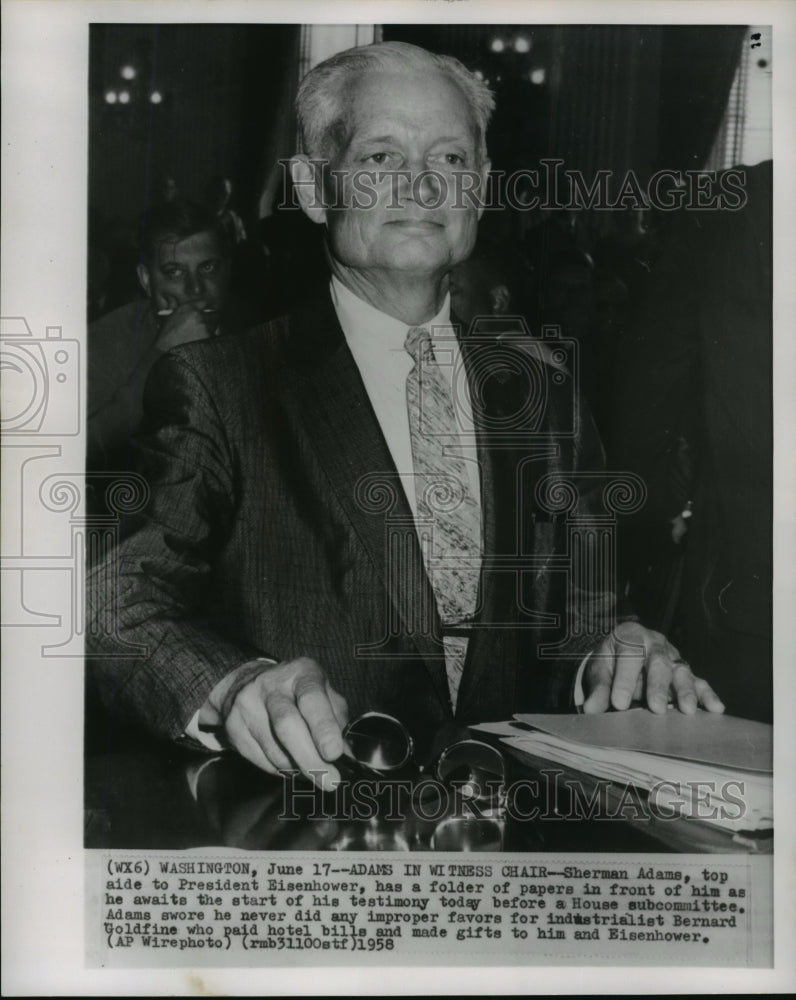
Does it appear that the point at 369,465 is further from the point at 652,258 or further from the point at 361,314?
the point at 652,258

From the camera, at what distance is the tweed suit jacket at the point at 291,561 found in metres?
1.33

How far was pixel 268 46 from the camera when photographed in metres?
1.36

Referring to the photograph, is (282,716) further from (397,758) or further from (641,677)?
(641,677)

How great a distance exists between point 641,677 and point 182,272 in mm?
977

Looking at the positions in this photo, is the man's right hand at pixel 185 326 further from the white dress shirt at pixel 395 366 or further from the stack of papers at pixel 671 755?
the stack of papers at pixel 671 755

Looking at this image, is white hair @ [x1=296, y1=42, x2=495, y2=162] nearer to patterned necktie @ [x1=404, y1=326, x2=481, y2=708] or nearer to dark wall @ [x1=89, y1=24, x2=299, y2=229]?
dark wall @ [x1=89, y1=24, x2=299, y2=229]

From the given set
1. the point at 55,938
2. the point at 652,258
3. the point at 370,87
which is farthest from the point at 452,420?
the point at 55,938

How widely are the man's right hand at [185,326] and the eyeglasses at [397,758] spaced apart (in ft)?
2.15

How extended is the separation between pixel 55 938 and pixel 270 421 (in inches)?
34.9

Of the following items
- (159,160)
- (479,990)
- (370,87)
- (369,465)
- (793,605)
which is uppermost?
(370,87)

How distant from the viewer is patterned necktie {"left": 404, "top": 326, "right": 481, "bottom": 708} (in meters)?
1.34

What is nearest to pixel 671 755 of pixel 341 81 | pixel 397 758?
pixel 397 758
